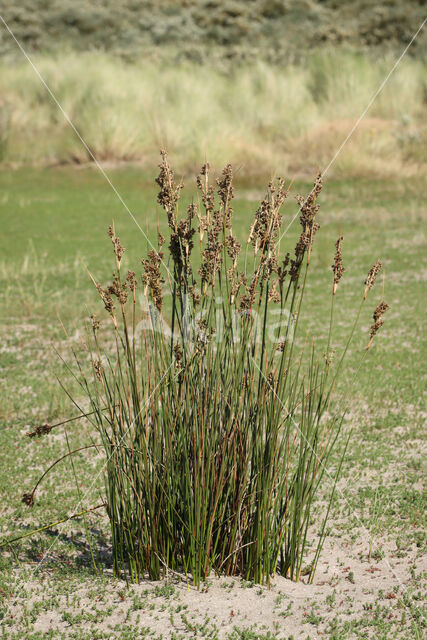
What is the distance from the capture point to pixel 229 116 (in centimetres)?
1680

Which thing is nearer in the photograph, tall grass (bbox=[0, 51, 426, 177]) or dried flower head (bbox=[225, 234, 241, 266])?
dried flower head (bbox=[225, 234, 241, 266])

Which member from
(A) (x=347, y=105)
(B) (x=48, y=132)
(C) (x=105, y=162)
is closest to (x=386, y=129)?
(A) (x=347, y=105)

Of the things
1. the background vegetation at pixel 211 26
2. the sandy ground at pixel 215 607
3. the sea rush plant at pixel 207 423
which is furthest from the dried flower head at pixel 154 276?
the background vegetation at pixel 211 26

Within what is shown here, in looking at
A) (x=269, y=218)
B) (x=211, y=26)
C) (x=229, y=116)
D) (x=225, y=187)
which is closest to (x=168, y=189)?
(x=225, y=187)

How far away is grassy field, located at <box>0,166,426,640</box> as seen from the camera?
2.88m

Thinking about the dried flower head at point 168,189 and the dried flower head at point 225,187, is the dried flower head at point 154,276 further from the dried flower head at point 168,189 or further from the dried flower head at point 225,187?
the dried flower head at point 225,187

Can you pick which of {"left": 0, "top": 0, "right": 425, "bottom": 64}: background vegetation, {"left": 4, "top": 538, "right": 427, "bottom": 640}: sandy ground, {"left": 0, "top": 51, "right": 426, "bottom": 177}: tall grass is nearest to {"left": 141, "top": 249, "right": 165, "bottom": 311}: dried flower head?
{"left": 4, "top": 538, "right": 427, "bottom": 640}: sandy ground

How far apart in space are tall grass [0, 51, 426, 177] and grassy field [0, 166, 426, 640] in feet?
16.6

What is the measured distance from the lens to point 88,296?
24.9ft

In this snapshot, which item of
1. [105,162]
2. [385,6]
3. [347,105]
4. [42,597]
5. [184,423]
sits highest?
[385,6]

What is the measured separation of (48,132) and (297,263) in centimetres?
1486

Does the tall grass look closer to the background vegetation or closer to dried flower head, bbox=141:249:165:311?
the background vegetation

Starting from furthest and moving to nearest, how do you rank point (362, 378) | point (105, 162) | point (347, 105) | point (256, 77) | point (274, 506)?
point (256, 77), point (347, 105), point (105, 162), point (362, 378), point (274, 506)

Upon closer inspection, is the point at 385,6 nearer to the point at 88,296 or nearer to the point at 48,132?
the point at 48,132
